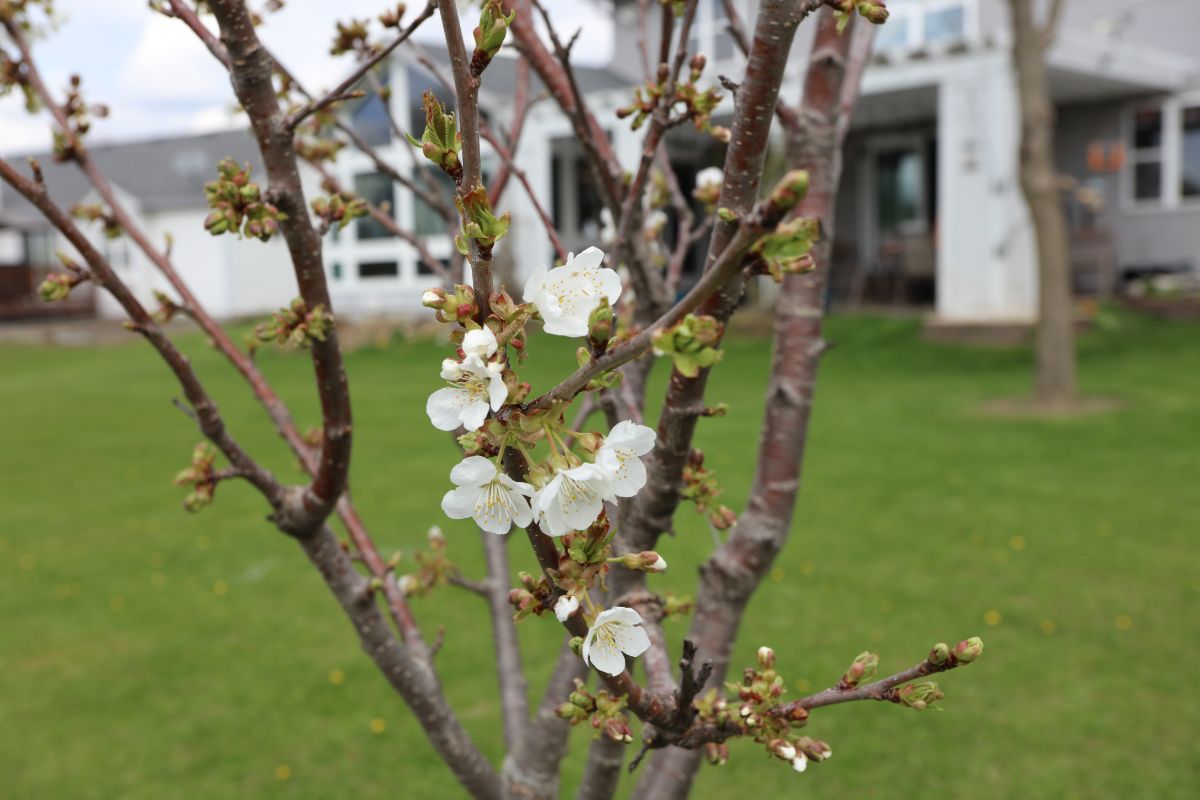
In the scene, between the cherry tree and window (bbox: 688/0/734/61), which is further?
window (bbox: 688/0/734/61)

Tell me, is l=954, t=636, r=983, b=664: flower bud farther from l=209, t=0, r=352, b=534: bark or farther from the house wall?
the house wall

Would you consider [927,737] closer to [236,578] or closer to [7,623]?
[236,578]

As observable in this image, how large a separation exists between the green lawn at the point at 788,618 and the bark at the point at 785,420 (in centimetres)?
222

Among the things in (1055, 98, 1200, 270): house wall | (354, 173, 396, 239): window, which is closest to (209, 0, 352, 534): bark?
(1055, 98, 1200, 270): house wall

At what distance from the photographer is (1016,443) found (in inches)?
345

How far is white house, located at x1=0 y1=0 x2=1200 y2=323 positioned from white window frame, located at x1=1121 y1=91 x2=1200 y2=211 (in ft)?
0.10

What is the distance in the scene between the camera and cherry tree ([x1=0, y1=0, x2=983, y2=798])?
0.87m

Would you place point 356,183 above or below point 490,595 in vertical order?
above

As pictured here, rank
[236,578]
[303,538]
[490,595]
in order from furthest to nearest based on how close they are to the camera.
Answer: [236,578]
[490,595]
[303,538]

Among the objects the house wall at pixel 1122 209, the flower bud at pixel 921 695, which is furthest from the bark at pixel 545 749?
the house wall at pixel 1122 209

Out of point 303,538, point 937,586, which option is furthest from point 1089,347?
point 303,538

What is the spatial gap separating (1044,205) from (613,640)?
10021 mm

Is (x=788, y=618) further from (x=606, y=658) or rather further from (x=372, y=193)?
(x=372, y=193)

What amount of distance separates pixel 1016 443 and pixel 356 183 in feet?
56.3
